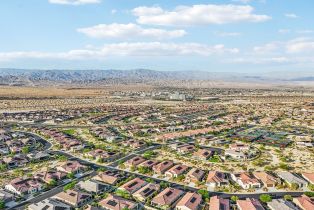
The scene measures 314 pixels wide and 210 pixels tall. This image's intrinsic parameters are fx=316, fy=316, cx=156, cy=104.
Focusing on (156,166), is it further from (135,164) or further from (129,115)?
(129,115)

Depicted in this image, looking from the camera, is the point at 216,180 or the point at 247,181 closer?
the point at 247,181

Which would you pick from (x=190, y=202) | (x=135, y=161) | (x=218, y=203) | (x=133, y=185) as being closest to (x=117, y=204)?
(x=133, y=185)

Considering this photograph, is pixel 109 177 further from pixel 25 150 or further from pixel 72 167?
pixel 25 150

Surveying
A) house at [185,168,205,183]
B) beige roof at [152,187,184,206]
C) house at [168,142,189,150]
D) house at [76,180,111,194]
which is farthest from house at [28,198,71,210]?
house at [168,142,189,150]

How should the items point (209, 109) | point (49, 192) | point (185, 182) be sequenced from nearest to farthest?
point (49, 192), point (185, 182), point (209, 109)

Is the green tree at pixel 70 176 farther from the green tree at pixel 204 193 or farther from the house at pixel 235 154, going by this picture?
the house at pixel 235 154

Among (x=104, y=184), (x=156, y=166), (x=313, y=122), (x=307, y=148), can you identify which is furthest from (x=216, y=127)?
(x=104, y=184)

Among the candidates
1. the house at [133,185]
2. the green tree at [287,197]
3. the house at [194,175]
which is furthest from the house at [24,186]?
the green tree at [287,197]
